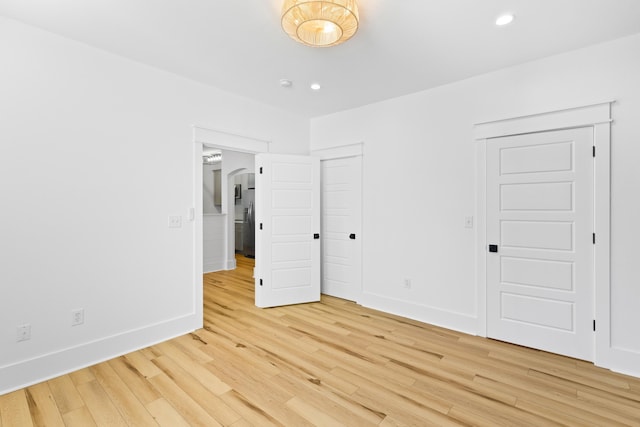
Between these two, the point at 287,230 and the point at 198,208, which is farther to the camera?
the point at 287,230

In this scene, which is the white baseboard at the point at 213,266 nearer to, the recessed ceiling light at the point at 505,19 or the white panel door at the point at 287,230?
the white panel door at the point at 287,230

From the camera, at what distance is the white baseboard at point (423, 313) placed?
3.22 metres

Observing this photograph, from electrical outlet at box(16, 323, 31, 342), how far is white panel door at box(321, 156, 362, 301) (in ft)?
11.0

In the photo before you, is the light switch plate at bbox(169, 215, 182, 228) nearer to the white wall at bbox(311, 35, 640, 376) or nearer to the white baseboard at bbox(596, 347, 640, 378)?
the white wall at bbox(311, 35, 640, 376)

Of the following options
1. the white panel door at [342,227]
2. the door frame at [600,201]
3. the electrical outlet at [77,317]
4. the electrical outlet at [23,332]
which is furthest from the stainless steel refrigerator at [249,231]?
the door frame at [600,201]

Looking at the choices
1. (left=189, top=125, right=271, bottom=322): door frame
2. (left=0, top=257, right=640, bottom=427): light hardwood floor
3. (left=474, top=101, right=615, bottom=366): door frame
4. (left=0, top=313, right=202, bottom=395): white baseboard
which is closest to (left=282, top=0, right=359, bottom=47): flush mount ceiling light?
(left=189, top=125, right=271, bottom=322): door frame

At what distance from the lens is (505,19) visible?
219cm

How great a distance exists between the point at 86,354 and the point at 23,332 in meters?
0.49

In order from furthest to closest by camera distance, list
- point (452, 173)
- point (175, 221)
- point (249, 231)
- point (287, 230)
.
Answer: point (249, 231) → point (287, 230) → point (452, 173) → point (175, 221)

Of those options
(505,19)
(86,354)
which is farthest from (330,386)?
(505,19)

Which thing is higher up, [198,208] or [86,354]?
[198,208]

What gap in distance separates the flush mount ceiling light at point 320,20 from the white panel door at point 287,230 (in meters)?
2.07

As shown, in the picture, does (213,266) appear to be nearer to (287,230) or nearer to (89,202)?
(287,230)

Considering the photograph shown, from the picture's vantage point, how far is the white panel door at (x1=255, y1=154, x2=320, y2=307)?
13.0 ft
